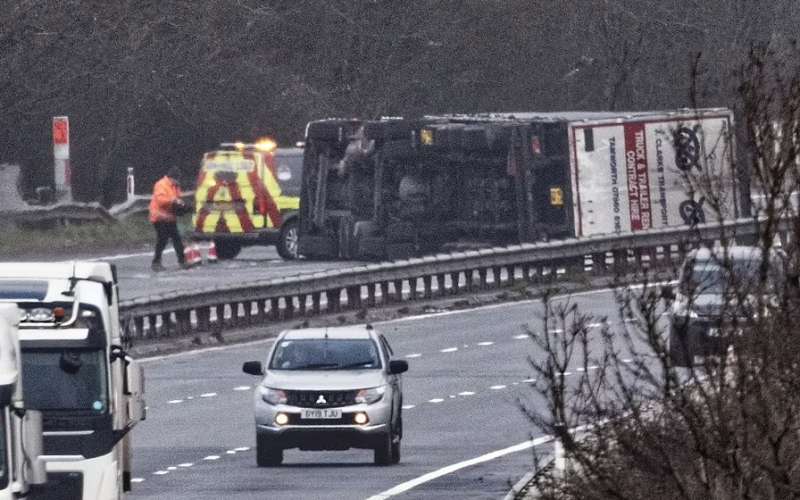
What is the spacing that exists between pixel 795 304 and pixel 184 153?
45585mm

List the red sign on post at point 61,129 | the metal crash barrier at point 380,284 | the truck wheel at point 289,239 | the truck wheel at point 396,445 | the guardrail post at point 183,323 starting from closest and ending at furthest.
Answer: the truck wheel at point 396,445, the metal crash barrier at point 380,284, the guardrail post at point 183,323, the truck wheel at point 289,239, the red sign on post at point 61,129

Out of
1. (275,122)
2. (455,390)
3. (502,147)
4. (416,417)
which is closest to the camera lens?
(416,417)

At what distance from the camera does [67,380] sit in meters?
15.4

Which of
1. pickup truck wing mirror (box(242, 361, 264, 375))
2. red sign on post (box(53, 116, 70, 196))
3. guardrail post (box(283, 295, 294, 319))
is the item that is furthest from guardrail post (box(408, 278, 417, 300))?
pickup truck wing mirror (box(242, 361, 264, 375))

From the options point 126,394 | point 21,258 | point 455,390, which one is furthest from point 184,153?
point 126,394

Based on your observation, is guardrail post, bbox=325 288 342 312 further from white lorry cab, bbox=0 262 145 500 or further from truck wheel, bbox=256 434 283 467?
white lorry cab, bbox=0 262 145 500

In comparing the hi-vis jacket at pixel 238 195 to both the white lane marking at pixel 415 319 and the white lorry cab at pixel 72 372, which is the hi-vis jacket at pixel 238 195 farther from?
the white lorry cab at pixel 72 372

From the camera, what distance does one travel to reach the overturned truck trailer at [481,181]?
128 ft

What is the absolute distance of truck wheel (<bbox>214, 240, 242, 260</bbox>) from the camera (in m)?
43.1

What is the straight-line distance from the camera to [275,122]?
56.1 metres

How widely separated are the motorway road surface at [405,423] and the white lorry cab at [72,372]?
199 inches

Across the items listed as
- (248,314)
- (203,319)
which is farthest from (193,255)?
(203,319)

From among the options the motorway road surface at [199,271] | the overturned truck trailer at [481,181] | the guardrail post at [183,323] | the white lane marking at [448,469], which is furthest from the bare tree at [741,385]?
the overturned truck trailer at [481,181]

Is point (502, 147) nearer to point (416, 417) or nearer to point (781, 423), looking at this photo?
point (416, 417)
